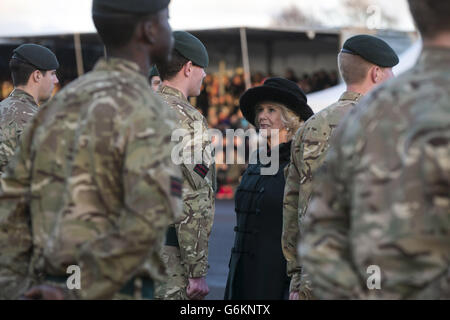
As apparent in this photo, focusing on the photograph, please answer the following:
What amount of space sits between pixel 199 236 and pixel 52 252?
Answer: 6.70 ft

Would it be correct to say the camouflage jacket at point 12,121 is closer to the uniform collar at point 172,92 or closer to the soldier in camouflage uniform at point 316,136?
the uniform collar at point 172,92

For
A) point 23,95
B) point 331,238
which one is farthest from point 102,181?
point 23,95

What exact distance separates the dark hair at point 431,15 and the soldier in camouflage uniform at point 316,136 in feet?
6.64

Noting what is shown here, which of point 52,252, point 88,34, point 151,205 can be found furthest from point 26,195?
point 88,34

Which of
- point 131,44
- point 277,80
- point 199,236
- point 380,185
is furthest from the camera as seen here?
point 277,80

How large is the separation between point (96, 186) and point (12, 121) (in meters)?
3.00

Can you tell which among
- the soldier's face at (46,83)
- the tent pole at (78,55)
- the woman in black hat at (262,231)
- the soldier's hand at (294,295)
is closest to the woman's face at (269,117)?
the woman in black hat at (262,231)

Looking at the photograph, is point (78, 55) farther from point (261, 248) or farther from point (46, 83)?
point (261, 248)

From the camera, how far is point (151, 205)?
257cm

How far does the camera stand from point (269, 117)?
5.57 metres

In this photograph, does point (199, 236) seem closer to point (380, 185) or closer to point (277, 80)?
point (277, 80)

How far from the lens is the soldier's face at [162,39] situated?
2.91 meters

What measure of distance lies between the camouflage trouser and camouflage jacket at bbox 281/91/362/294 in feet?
2.00
